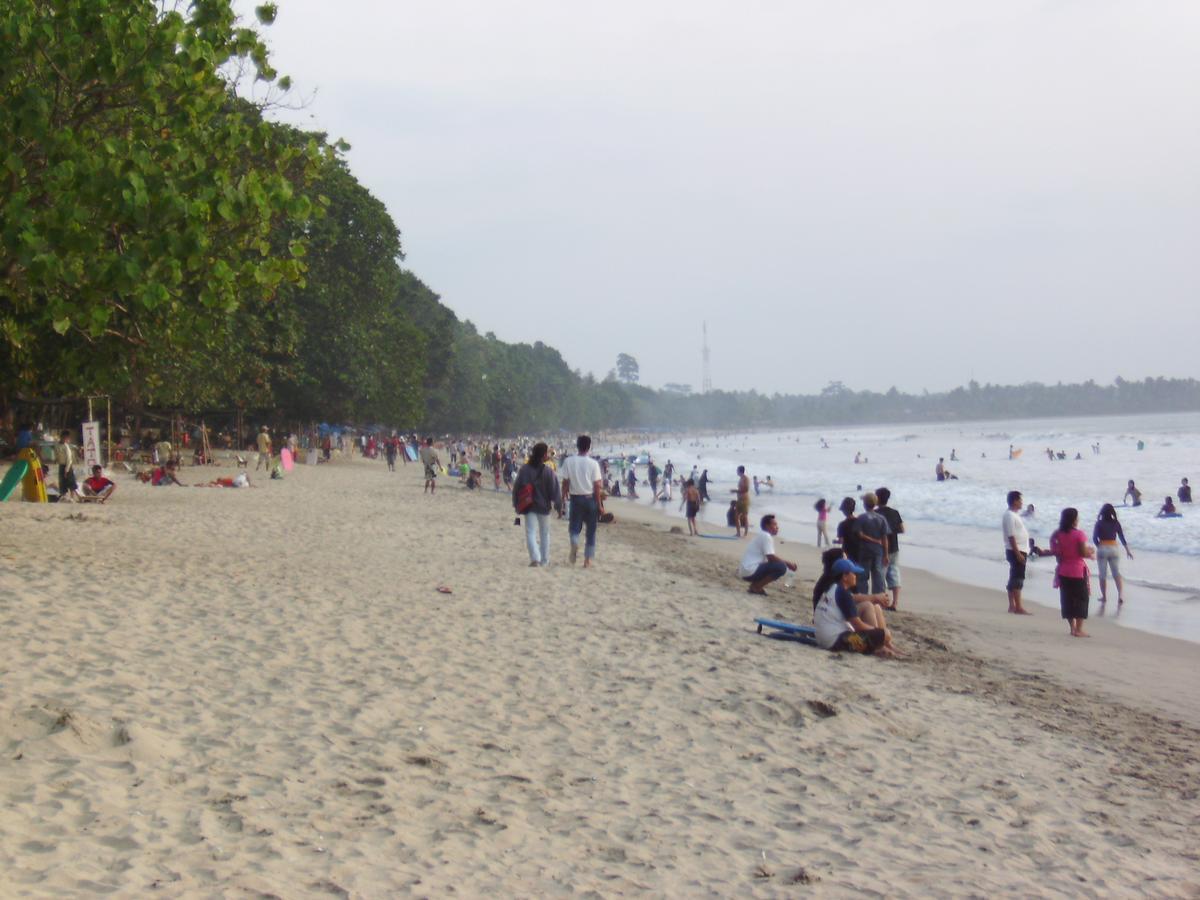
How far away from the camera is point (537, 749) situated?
19.5ft

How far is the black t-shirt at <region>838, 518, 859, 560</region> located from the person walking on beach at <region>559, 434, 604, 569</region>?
113 inches

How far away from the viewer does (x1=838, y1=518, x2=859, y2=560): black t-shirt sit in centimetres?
1105

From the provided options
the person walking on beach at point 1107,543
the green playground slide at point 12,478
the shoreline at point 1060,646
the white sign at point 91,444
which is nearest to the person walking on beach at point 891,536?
the shoreline at point 1060,646

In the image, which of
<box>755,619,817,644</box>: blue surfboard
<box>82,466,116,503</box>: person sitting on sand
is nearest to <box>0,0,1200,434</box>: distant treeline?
<box>755,619,817,644</box>: blue surfboard

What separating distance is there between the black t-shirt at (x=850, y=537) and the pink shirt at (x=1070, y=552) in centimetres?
229

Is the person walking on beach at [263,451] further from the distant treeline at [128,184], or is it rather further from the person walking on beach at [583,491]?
the person walking on beach at [583,491]

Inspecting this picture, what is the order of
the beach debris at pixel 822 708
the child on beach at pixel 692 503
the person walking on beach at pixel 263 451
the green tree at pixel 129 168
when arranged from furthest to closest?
the person walking on beach at pixel 263 451 < the child on beach at pixel 692 503 < the green tree at pixel 129 168 < the beach debris at pixel 822 708

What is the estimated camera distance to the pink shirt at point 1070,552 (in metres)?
11.5

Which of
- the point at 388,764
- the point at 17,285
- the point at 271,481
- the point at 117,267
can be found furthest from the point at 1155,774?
the point at 271,481

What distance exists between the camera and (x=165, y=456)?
30.1 m

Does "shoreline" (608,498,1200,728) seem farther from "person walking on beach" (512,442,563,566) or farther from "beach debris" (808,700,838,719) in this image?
"beach debris" (808,700,838,719)

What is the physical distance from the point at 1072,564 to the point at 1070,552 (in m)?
0.20

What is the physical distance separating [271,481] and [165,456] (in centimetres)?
294

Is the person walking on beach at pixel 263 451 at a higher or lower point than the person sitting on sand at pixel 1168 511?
higher
